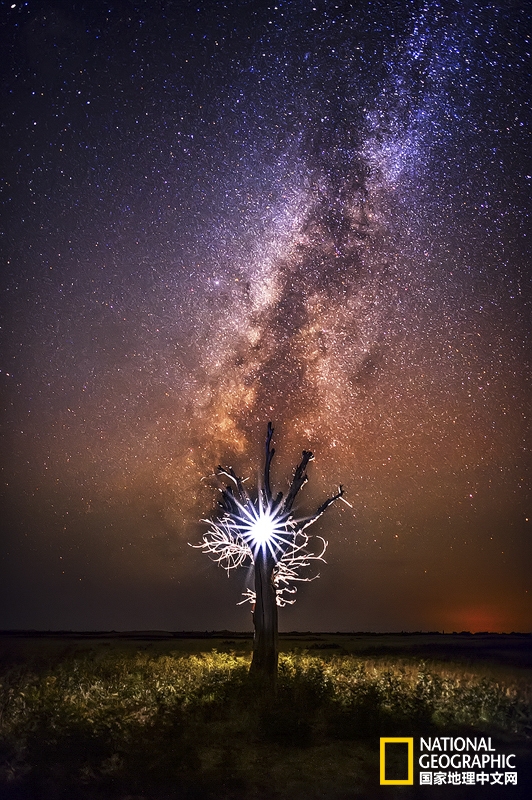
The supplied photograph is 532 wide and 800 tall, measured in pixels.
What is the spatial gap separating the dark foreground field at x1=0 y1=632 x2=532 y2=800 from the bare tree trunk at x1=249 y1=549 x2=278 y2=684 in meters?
0.54

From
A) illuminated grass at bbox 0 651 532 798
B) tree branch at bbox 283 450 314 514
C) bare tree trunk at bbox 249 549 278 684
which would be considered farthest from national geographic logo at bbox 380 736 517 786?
tree branch at bbox 283 450 314 514

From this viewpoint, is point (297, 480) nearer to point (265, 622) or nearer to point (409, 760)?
point (265, 622)

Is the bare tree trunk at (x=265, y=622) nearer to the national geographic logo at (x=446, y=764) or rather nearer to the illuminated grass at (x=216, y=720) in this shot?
the illuminated grass at (x=216, y=720)

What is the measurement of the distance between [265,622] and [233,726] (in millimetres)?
3383

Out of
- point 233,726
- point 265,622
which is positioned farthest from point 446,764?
point 265,622

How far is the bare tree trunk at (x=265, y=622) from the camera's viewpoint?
1421cm

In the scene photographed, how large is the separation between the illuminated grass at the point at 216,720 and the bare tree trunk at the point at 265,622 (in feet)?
1.67

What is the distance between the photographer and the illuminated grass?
8688 mm

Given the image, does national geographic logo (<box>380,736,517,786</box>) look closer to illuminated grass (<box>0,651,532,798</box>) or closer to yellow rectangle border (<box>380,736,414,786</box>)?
yellow rectangle border (<box>380,736,414,786</box>)

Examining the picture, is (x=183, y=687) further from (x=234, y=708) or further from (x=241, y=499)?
(x=241, y=499)

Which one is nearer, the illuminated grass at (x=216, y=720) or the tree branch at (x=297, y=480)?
the illuminated grass at (x=216, y=720)

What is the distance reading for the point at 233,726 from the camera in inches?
446

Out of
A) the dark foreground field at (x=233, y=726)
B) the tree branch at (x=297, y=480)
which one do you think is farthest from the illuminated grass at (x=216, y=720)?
the tree branch at (x=297, y=480)

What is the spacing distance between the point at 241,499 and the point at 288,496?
145 centimetres
